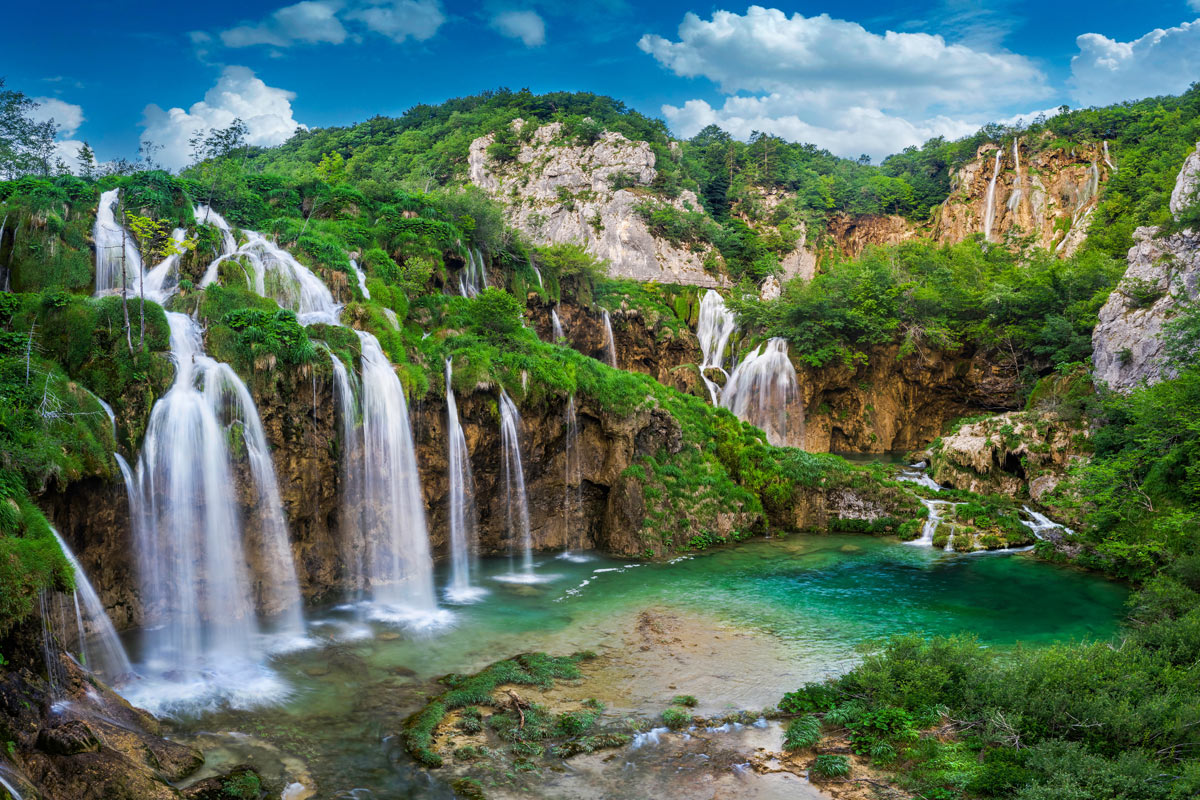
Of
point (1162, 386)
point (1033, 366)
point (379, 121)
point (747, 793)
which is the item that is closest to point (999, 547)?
point (1162, 386)

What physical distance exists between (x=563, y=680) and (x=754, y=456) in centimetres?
1316

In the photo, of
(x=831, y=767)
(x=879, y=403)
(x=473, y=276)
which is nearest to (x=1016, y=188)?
(x=879, y=403)

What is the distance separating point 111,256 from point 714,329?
2803 centimetres

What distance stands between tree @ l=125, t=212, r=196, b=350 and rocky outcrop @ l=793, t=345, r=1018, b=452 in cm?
2709

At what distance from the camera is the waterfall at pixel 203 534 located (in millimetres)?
12789

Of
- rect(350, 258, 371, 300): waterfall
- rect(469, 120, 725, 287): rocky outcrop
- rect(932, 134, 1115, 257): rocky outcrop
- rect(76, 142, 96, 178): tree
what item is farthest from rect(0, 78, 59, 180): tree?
rect(932, 134, 1115, 257): rocky outcrop

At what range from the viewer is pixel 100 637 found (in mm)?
11281

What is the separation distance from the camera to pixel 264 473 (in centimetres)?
1458

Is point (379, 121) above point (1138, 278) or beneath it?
above

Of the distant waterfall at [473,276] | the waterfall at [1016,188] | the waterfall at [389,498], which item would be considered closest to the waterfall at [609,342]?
the distant waterfall at [473,276]

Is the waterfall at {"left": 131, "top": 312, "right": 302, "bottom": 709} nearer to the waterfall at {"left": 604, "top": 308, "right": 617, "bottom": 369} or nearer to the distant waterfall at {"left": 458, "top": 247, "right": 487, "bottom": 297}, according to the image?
the distant waterfall at {"left": 458, "top": 247, "right": 487, "bottom": 297}

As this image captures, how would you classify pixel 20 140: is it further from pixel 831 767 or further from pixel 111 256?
pixel 831 767

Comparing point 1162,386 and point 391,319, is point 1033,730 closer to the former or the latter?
point 1162,386

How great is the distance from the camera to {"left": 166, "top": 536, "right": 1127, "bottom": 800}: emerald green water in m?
9.80
